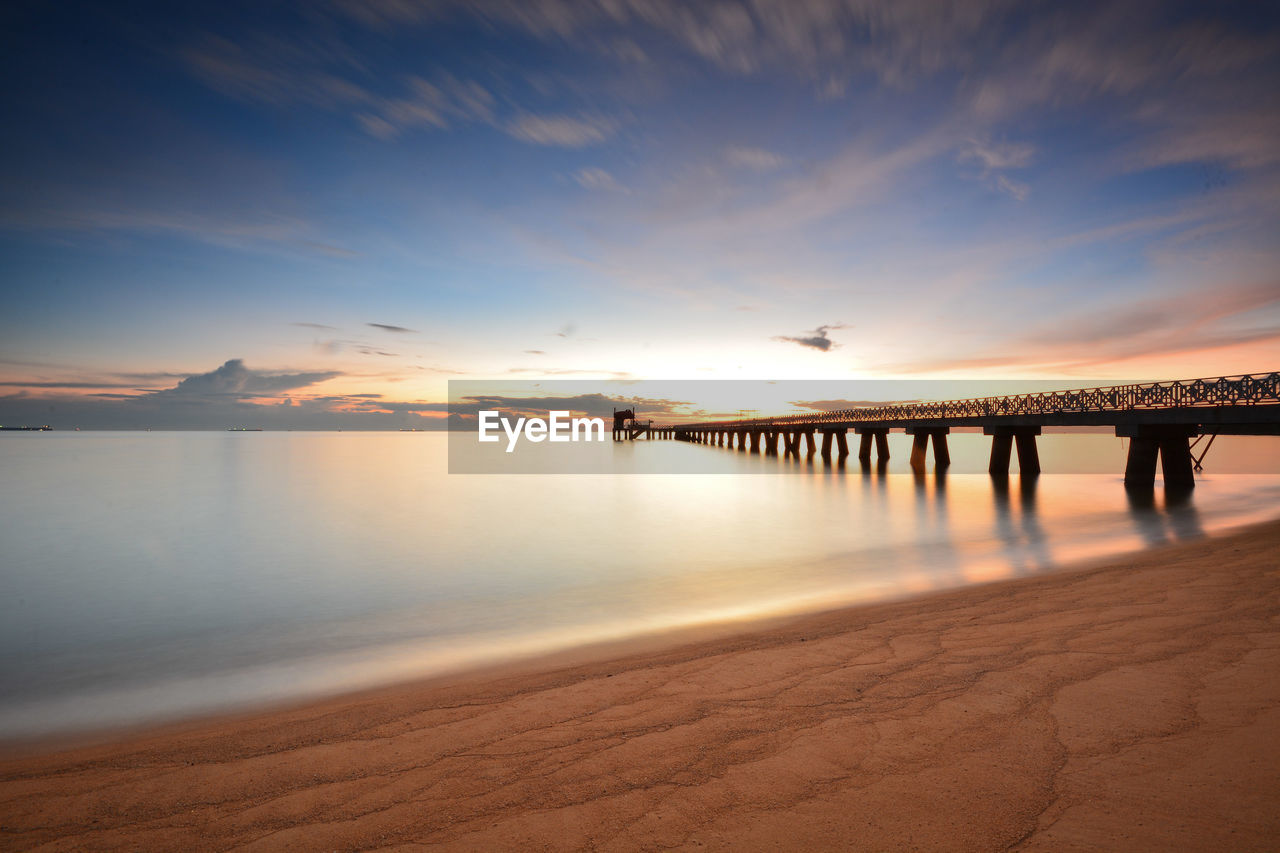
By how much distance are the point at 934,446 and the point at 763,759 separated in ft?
142

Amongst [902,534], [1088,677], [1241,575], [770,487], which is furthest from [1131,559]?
[770,487]

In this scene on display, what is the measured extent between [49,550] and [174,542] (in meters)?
3.03

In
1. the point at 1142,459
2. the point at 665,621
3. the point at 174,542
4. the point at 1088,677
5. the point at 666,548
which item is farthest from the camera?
the point at 1142,459

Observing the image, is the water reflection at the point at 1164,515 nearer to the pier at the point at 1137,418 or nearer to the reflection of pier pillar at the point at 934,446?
the pier at the point at 1137,418

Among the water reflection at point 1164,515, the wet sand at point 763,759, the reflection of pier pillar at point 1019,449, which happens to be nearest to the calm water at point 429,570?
the water reflection at point 1164,515

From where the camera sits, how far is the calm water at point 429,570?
822cm

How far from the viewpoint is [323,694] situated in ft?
23.0

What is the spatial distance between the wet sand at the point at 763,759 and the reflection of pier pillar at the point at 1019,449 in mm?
30918

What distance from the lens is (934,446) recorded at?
138ft

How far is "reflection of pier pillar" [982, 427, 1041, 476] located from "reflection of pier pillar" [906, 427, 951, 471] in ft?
18.8

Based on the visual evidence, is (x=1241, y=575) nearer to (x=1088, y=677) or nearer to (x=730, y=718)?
(x=1088, y=677)

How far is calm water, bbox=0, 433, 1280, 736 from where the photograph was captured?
822 cm

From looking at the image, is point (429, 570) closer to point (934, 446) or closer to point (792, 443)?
point (934, 446)

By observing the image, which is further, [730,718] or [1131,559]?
[1131,559]
